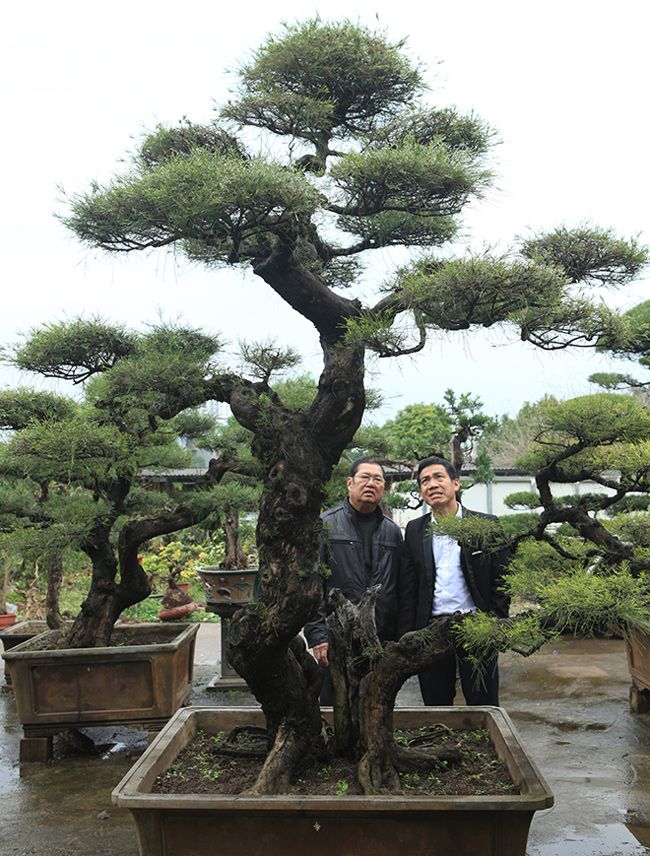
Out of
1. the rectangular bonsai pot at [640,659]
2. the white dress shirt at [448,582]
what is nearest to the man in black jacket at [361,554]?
the white dress shirt at [448,582]

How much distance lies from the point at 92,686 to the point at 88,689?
0.07ft

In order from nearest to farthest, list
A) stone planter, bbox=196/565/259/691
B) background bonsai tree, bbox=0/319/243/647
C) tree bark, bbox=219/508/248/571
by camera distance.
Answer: background bonsai tree, bbox=0/319/243/647
stone planter, bbox=196/565/259/691
tree bark, bbox=219/508/248/571

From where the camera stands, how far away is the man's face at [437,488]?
2.13 metres

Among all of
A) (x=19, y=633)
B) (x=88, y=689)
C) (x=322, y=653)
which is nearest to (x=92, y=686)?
(x=88, y=689)

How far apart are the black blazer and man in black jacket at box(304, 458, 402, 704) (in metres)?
0.04

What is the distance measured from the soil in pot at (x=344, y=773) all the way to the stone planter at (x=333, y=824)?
12 cm

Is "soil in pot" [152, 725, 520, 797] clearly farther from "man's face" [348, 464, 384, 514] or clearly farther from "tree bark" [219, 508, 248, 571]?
"tree bark" [219, 508, 248, 571]

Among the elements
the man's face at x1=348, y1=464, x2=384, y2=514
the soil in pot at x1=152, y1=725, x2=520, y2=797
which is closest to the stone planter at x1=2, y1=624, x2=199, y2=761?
the soil in pot at x1=152, y1=725, x2=520, y2=797

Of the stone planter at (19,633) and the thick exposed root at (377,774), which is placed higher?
the thick exposed root at (377,774)

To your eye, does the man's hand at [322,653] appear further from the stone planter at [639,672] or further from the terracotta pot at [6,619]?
the terracotta pot at [6,619]

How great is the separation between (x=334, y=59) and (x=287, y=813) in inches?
104

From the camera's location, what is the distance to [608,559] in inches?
67.7

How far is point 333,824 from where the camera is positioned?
1.44 meters

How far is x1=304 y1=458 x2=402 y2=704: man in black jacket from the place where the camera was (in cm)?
225
